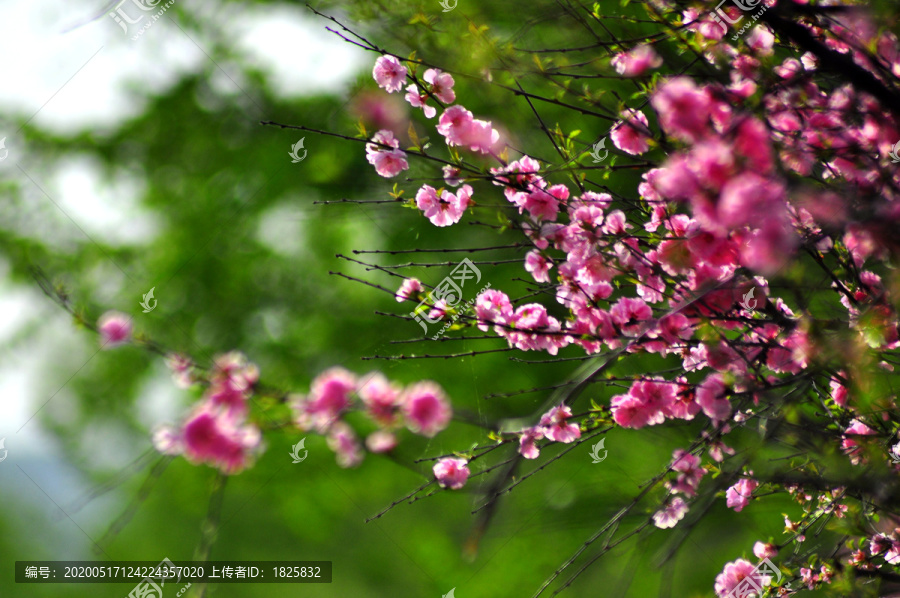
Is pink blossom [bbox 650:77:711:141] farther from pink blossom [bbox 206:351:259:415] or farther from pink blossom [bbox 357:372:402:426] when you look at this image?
pink blossom [bbox 206:351:259:415]

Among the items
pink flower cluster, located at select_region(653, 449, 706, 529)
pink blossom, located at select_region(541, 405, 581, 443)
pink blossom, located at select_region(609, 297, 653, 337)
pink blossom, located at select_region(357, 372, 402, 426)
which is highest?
pink blossom, located at select_region(609, 297, 653, 337)

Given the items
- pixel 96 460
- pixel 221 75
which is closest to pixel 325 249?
pixel 221 75

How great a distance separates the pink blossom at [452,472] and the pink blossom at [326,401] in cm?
37

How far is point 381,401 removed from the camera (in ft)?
3.04

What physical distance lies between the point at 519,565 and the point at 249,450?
3.27 meters

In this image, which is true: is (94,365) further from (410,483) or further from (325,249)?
(410,483)

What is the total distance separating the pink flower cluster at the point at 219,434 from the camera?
87 centimetres

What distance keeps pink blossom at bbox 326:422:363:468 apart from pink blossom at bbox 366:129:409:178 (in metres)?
0.63

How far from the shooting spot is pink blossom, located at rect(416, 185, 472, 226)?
131cm

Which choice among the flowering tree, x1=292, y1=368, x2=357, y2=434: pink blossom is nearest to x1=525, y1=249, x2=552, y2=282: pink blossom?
the flowering tree

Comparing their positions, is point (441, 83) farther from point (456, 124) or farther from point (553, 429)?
point (553, 429)

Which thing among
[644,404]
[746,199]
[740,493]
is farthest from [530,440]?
[740,493]

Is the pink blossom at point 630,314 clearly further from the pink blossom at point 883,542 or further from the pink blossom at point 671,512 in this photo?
the pink blossom at point 883,542

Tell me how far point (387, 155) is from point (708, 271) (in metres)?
0.77
